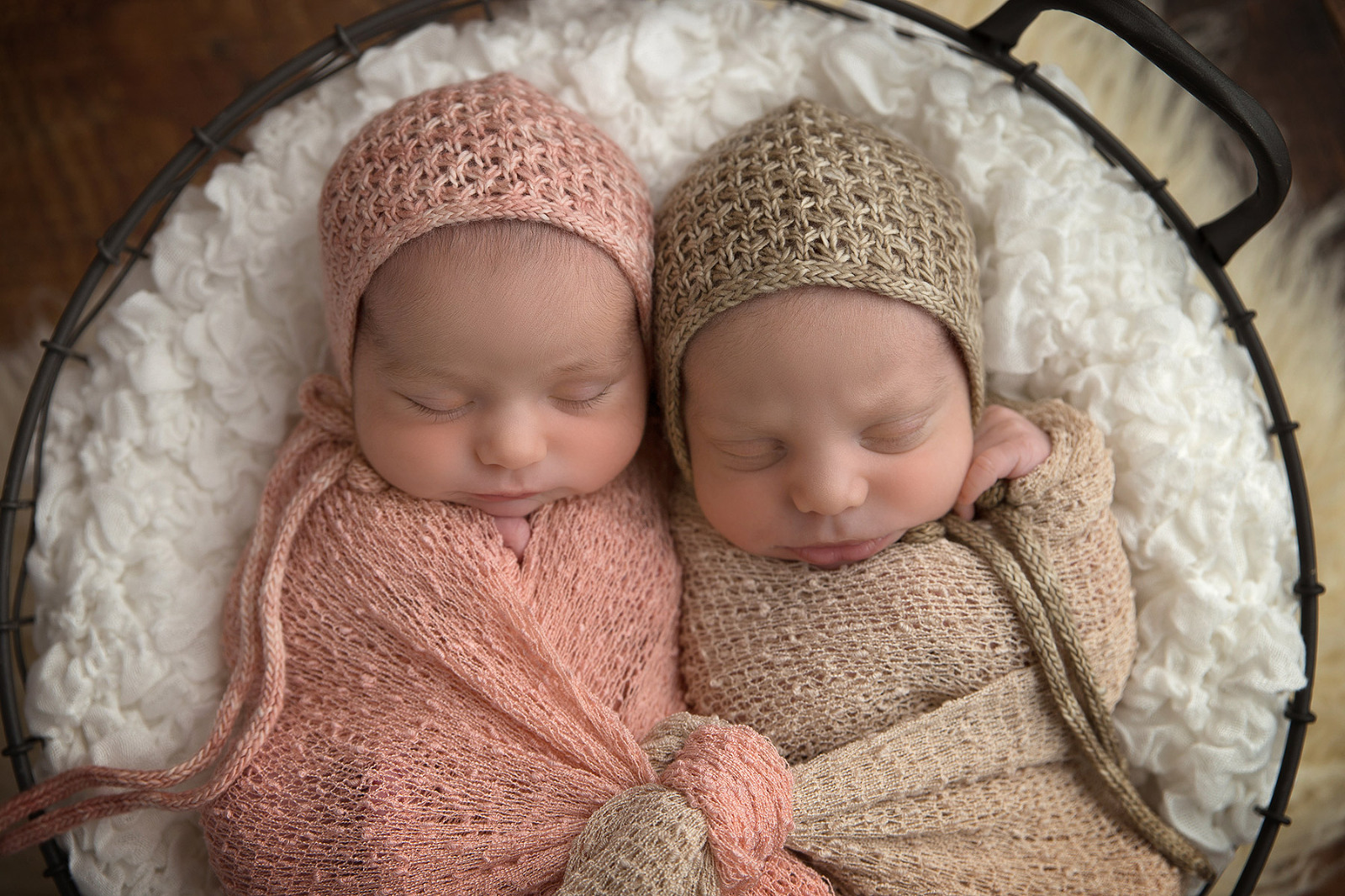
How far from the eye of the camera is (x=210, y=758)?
1.13 metres

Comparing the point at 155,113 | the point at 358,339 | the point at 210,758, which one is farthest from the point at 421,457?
the point at 155,113

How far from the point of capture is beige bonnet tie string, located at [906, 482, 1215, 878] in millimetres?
1176

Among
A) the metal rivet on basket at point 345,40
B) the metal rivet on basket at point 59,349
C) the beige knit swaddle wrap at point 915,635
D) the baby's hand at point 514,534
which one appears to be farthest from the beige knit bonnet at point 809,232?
the metal rivet on basket at point 59,349

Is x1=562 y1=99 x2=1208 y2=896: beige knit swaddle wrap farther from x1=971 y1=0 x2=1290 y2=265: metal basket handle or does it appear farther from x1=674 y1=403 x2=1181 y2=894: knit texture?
x1=971 y1=0 x2=1290 y2=265: metal basket handle

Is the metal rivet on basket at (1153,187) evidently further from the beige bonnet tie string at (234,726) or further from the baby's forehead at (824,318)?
the beige bonnet tie string at (234,726)

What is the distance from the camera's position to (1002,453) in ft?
3.93

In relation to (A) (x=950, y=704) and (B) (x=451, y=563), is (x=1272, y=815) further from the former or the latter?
(B) (x=451, y=563)

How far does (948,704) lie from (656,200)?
2.63ft

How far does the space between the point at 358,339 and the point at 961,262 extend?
77 cm

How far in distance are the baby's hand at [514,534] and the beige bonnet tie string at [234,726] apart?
9.0 inches

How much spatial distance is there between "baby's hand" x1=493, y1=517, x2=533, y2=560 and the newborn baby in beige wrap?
0.24 meters

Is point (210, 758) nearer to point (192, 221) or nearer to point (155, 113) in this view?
point (192, 221)

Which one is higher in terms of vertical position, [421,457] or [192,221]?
[192,221]

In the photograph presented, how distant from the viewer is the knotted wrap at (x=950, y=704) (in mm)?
1152
